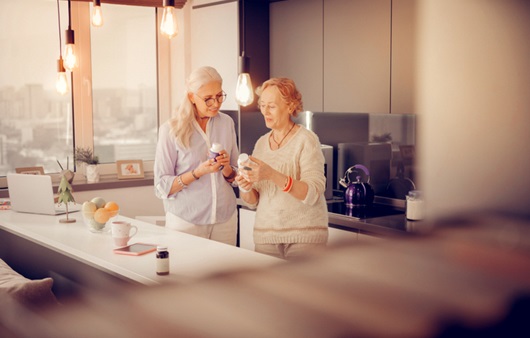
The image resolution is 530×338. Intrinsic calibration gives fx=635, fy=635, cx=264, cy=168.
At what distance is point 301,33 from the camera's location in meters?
3.86

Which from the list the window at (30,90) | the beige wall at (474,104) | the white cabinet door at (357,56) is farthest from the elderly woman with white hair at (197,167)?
the beige wall at (474,104)

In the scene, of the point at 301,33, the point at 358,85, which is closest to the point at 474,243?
the point at 358,85

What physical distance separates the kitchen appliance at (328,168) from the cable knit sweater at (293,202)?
1579 millimetres

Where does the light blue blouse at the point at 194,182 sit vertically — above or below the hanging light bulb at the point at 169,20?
below

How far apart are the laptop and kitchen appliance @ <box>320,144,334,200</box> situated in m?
1.50

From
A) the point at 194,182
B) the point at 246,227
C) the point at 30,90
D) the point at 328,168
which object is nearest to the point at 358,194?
the point at 328,168

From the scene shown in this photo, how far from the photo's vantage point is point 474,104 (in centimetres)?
14

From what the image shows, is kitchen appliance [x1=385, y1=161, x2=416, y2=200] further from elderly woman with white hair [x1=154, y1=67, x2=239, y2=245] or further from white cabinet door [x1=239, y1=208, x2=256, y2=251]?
elderly woman with white hair [x1=154, y1=67, x2=239, y2=245]

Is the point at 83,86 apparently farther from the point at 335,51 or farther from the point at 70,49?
the point at 335,51

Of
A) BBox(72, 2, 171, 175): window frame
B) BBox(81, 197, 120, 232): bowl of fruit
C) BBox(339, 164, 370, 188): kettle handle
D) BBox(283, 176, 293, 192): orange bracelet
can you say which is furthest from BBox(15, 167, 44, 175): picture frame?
BBox(283, 176, 293, 192): orange bracelet

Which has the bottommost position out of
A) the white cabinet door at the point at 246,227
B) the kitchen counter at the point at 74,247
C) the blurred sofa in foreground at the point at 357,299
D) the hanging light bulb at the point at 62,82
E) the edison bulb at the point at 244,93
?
the white cabinet door at the point at 246,227

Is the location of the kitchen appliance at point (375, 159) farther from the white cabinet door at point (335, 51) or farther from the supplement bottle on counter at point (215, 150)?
the supplement bottle on counter at point (215, 150)

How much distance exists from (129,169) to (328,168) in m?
1.38

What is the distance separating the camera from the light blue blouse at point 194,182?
2.42m
